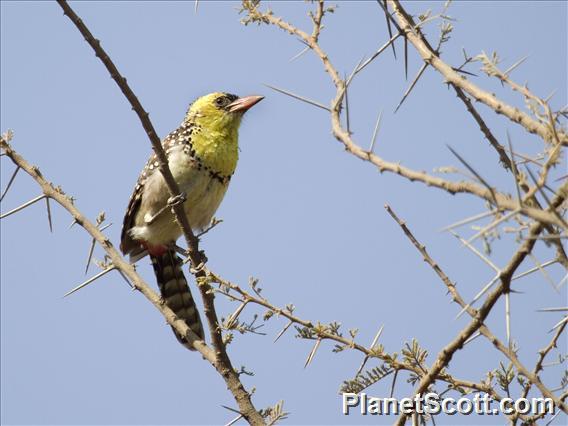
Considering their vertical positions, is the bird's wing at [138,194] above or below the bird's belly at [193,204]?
above

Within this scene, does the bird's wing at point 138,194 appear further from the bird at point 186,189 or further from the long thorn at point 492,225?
the long thorn at point 492,225

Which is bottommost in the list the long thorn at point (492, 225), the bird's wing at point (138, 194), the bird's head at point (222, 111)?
the long thorn at point (492, 225)

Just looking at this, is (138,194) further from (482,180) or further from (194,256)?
(482,180)

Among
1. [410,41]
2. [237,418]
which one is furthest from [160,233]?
[410,41]

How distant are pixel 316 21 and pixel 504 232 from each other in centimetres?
205

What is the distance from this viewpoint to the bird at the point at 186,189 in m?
6.79

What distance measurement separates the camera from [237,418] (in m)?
4.02

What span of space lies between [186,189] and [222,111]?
100 cm

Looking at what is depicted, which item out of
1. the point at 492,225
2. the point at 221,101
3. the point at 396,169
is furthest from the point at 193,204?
the point at 492,225

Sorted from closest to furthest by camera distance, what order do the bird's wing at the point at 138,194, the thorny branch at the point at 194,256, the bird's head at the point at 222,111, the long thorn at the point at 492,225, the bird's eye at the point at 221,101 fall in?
the long thorn at the point at 492,225 → the thorny branch at the point at 194,256 → the bird's wing at the point at 138,194 → the bird's head at the point at 222,111 → the bird's eye at the point at 221,101

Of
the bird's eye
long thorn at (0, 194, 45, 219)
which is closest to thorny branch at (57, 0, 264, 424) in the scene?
long thorn at (0, 194, 45, 219)

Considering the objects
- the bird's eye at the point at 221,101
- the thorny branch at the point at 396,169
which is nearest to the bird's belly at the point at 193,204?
the bird's eye at the point at 221,101

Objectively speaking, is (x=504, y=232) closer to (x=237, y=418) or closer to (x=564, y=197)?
(x=564, y=197)

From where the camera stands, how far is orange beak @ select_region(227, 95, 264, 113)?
23.9 feet
